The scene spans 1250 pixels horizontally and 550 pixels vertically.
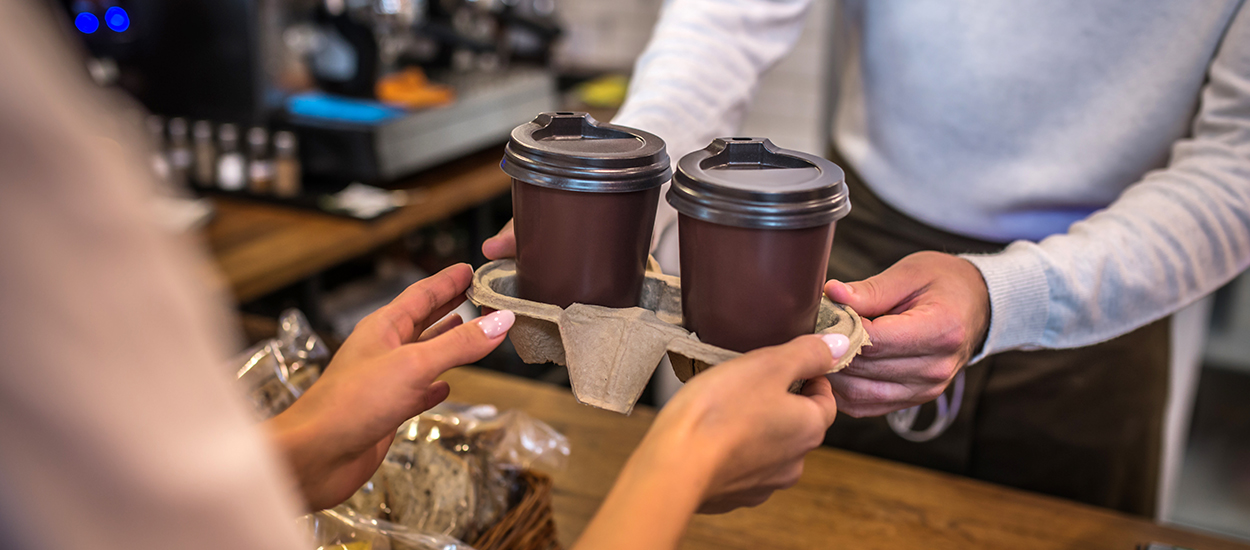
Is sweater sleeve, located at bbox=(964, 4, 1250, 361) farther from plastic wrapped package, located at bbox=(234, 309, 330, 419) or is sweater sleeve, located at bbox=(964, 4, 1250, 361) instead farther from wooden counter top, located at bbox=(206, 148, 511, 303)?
wooden counter top, located at bbox=(206, 148, 511, 303)

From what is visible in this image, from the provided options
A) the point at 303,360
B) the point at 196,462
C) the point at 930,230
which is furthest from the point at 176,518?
the point at 930,230

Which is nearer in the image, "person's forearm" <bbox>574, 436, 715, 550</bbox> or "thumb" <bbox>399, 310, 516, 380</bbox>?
"person's forearm" <bbox>574, 436, 715, 550</bbox>

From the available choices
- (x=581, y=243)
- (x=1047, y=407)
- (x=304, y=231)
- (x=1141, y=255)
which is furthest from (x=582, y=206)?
(x=304, y=231)

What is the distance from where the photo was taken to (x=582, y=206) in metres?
0.67

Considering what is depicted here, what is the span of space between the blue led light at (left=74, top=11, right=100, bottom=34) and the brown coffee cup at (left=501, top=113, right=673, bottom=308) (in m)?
1.55

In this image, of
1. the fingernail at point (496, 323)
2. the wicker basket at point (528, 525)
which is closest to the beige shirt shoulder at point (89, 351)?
the fingernail at point (496, 323)

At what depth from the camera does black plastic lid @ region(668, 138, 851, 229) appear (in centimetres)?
58

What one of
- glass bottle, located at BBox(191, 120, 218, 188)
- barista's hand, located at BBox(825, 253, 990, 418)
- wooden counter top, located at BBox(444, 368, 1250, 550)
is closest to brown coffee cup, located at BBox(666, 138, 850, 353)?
barista's hand, located at BBox(825, 253, 990, 418)

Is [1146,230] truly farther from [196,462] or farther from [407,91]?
[407,91]

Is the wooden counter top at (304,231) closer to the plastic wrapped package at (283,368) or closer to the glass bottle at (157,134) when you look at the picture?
the glass bottle at (157,134)

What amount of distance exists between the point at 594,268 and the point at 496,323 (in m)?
0.09

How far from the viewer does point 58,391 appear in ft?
1.01

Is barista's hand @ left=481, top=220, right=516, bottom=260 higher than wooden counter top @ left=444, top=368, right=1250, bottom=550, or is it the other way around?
barista's hand @ left=481, top=220, right=516, bottom=260

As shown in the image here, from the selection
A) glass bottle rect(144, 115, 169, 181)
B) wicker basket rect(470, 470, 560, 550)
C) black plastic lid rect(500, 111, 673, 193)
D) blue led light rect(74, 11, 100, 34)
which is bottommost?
wicker basket rect(470, 470, 560, 550)
